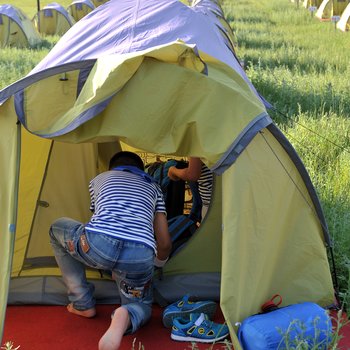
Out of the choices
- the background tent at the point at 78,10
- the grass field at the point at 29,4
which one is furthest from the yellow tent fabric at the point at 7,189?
the grass field at the point at 29,4

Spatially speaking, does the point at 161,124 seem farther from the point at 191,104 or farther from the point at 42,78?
the point at 42,78

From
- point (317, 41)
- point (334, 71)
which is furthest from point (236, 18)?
point (334, 71)

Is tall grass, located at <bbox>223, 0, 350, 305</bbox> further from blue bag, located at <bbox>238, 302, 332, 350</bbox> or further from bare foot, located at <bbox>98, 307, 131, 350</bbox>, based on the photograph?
bare foot, located at <bbox>98, 307, 131, 350</bbox>

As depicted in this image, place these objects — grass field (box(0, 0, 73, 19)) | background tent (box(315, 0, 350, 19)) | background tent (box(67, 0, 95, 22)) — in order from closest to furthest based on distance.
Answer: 1. background tent (box(315, 0, 350, 19))
2. background tent (box(67, 0, 95, 22))
3. grass field (box(0, 0, 73, 19))

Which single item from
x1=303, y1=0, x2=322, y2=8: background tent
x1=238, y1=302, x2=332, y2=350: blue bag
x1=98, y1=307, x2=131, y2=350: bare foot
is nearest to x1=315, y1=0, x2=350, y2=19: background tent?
x1=303, y1=0, x2=322, y2=8: background tent

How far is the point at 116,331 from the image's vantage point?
3227mm

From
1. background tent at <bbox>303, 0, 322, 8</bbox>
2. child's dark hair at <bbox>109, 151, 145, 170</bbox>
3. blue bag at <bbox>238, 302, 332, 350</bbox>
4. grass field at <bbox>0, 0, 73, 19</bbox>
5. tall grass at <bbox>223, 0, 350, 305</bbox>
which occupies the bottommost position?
grass field at <bbox>0, 0, 73, 19</bbox>

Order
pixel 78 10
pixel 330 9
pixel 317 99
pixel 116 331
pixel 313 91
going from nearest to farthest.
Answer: pixel 116 331 → pixel 317 99 → pixel 313 91 → pixel 330 9 → pixel 78 10

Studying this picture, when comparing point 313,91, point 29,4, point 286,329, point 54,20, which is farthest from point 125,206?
point 29,4

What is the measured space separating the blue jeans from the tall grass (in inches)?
51.9

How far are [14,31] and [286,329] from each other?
56.7 feet

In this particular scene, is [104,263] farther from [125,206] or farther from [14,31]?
[14,31]

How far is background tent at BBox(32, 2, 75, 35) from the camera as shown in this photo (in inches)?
893

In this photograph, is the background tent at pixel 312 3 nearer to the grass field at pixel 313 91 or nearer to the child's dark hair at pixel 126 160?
the grass field at pixel 313 91
